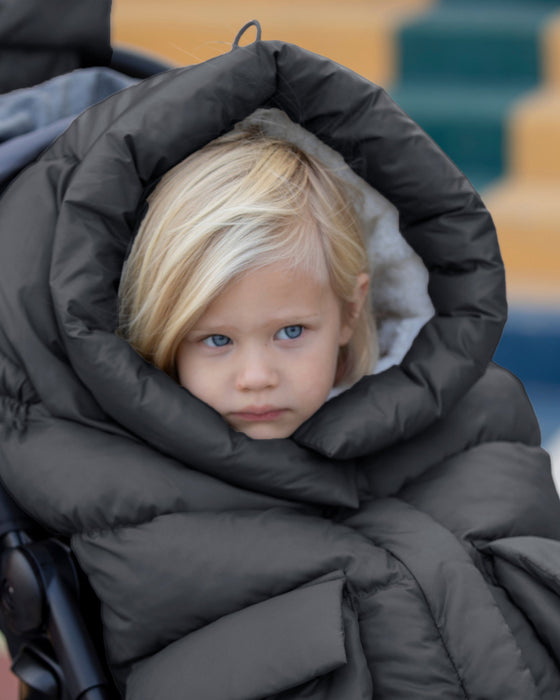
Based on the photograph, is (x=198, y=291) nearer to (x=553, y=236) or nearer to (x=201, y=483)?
(x=201, y=483)

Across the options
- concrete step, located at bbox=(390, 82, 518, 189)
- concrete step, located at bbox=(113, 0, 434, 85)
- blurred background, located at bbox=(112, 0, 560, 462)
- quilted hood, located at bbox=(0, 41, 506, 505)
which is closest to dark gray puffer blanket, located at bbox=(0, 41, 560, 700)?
quilted hood, located at bbox=(0, 41, 506, 505)

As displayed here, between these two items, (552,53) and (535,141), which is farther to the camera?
(552,53)

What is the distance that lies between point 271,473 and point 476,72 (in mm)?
2330

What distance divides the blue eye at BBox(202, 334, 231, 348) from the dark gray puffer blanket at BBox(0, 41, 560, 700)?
7 centimetres

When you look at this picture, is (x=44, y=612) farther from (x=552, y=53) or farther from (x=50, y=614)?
(x=552, y=53)

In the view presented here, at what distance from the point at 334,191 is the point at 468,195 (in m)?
0.15

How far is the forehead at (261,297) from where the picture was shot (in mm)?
1099

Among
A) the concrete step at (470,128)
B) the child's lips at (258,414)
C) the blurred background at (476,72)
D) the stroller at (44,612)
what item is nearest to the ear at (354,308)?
the child's lips at (258,414)

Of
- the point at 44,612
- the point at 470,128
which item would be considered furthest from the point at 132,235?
the point at 470,128

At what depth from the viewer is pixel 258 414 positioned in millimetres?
1129

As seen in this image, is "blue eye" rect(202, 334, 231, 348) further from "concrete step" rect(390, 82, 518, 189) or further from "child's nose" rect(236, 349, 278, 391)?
"concrete step" rect(390, 82, 518, 189)

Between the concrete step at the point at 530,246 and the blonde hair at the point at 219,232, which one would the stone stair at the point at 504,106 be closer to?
the concrete step at the point at 530,246

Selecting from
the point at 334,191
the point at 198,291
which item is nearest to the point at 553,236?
the point at 334,191

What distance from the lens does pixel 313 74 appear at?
43.0 inches
